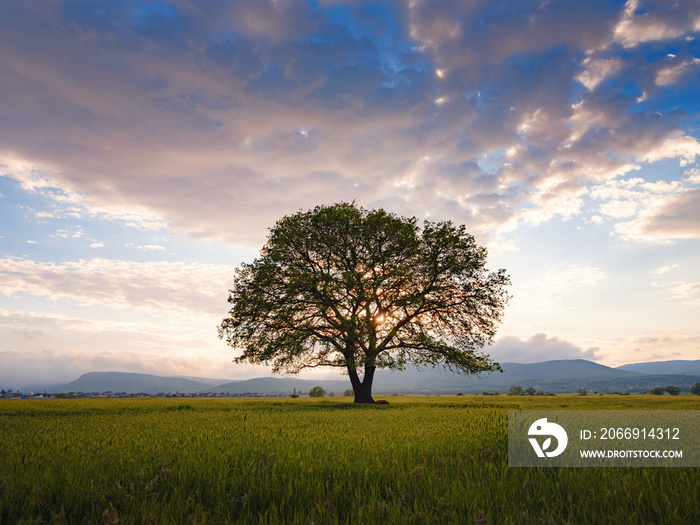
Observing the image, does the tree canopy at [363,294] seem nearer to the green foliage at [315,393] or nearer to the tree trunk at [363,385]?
the tree trunk at [363,385]

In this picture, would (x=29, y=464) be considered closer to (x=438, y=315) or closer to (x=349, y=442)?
(x=349, y=442)

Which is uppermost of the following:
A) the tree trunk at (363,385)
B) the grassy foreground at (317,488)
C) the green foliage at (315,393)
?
the grassy foreground at (317,488)

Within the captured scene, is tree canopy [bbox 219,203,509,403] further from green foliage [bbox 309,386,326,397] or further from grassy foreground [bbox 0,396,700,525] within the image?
green foliage [bbox 309,386,326,397]

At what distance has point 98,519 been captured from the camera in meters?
3.46

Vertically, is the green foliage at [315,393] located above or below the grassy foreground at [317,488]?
below

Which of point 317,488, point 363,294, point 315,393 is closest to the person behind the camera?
point 317,488

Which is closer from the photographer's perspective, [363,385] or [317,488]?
[317,488]

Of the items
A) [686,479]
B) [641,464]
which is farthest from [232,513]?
[641,464]

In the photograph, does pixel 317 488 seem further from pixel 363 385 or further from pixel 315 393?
pixel 315 393

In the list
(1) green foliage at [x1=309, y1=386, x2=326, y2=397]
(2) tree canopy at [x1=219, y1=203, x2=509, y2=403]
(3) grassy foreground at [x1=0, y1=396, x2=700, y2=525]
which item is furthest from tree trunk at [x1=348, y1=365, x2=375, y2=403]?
(1) green foliage at [x1=309, y1=386, x2=326, y2=397]

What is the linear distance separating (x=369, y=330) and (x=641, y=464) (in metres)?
25.3

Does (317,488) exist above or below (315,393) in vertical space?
above

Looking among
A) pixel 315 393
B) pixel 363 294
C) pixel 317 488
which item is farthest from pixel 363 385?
pixel 315 393

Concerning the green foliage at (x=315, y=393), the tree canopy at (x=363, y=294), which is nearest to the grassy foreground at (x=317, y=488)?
the tree canopy at (x=363, y=294)
